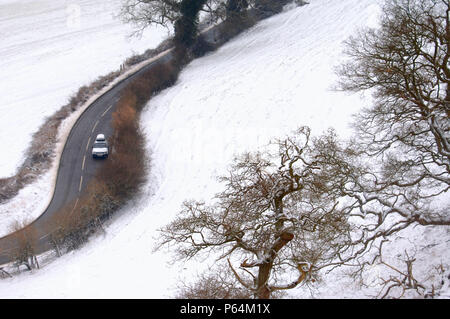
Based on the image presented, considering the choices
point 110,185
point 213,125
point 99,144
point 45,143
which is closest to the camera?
point 110,185

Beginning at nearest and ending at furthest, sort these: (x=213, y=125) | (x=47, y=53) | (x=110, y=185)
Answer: (x=110, y=185) < (x=213, y=125) < (x=47, y=53)

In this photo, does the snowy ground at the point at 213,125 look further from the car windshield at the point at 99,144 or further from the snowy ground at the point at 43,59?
the snowy ground at the point at 43,59

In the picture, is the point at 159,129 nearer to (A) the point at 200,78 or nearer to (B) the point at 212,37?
(A) the point at 200,78

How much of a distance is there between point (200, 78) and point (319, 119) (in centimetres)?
1381

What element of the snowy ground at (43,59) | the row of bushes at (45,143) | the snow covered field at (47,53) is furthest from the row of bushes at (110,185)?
the snow covered field at (47,53)

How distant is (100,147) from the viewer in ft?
91.8

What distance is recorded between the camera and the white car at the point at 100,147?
2750 centimetres

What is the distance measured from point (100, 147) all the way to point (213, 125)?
24.9 feet

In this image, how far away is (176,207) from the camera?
69.6ft

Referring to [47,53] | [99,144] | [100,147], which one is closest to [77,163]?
[100,147]

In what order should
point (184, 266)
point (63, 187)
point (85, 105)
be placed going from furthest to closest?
point (85, 105) < point (63, 187) < point (184, 266)

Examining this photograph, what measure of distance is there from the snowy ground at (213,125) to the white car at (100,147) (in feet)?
9.64

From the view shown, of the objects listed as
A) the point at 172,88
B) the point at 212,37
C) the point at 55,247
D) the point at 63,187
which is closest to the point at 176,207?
the point at 55,247

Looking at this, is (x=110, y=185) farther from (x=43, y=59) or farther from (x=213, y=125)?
(x=43, y=59)
